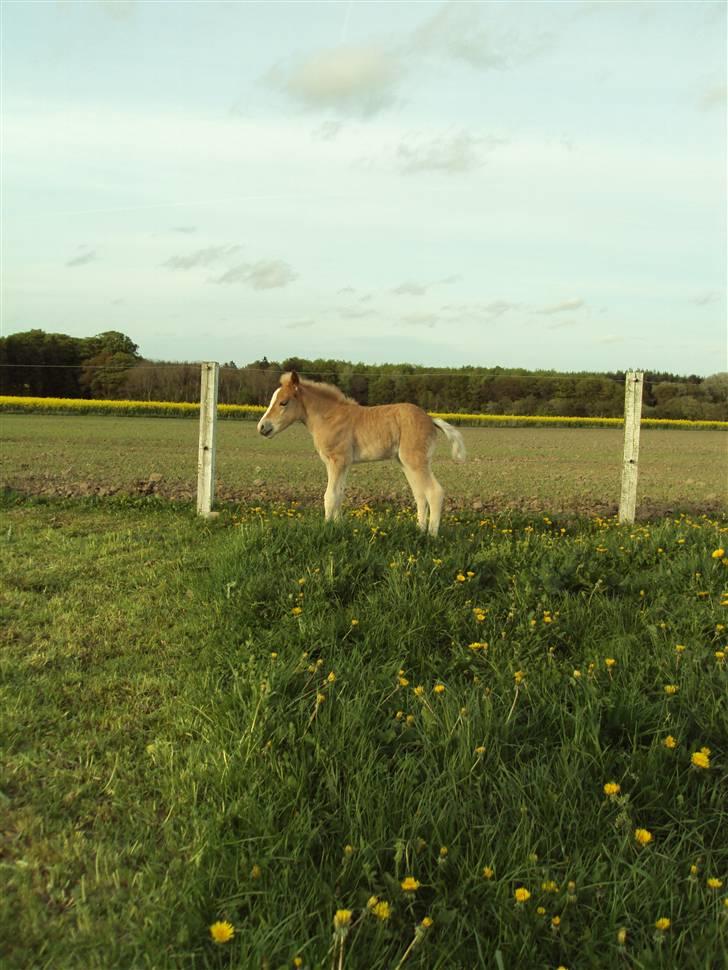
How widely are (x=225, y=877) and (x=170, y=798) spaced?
0.76 m

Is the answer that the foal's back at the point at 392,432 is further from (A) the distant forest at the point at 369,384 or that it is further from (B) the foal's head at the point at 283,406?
(A) the distant forest at the point at 369,384

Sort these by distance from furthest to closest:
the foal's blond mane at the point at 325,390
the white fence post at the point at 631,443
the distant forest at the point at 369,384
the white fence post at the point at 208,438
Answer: the distant forest at the point at 369,384 → the white fence post at the point at 631,443 → the white fence post at the point at 208,438 → the foal's blond mane at the point at 325,390

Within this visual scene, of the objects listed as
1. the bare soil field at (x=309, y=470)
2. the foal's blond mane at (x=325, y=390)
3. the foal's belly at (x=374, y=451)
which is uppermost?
the foal's blond mane at (x=325, y=390)

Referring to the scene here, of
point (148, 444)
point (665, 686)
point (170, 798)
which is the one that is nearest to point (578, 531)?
point (665, 686)

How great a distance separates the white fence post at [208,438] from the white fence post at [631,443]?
5143 mm

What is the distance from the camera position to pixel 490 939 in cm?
253

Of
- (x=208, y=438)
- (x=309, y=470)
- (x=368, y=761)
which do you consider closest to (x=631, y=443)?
(x=208, y=438)

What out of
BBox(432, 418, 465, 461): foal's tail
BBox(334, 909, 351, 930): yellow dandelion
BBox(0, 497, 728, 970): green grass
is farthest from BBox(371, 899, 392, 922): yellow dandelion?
BBox(432, 418, 465, 461): foal's tail

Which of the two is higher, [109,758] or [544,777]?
[544,777]

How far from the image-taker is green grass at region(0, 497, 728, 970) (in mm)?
2564

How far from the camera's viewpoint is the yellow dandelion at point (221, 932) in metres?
2.37

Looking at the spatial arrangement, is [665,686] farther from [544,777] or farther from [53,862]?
[53,862]

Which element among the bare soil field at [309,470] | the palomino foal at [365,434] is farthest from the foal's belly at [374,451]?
the bare soil field at [309,470]

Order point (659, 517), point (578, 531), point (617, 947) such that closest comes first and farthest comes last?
point (617, 947)
point (578, 531)
point (659, 517)
